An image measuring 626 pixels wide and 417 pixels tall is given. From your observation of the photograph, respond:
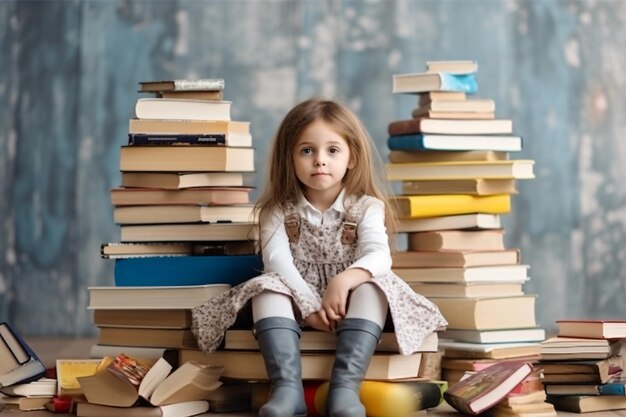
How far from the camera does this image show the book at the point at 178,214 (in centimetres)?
313

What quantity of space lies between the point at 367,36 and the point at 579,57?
3.23ft

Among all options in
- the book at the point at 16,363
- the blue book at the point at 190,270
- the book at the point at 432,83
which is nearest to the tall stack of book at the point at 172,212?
the blue book at the point at 190,270

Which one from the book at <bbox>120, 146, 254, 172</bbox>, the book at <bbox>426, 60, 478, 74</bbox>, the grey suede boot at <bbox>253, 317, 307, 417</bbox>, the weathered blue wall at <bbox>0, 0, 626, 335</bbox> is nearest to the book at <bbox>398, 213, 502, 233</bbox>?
the book at <bbox>426, 60, 478, 74</bbox>

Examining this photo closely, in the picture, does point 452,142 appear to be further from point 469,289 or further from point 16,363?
point 16,363

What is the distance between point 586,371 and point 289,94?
2387 mm

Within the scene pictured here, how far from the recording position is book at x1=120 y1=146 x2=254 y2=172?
3141 millimetres

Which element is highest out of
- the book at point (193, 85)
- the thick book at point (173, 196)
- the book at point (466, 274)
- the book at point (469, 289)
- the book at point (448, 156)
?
the book at point (193, 85)

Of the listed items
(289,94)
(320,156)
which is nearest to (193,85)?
(320,156)

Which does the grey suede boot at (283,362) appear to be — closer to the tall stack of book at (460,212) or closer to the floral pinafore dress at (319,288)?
the floral pinafore dress at (319,288)

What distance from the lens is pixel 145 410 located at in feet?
8.23

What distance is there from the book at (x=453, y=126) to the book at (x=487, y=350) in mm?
667

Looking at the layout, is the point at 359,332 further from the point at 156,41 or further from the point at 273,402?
the point at 156,41

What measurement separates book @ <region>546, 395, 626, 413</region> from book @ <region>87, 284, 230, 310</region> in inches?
38.6

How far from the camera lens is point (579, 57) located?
190 inches
